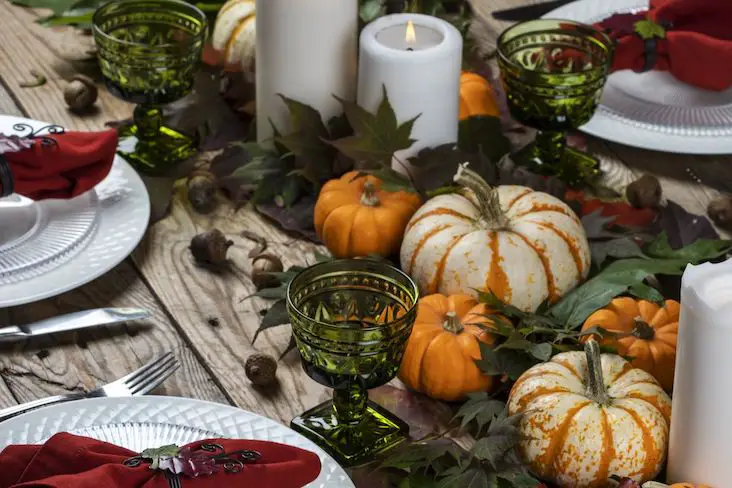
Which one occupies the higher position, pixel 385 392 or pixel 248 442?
pixel 248 442

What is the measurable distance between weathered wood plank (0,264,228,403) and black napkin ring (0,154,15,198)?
0.39 feet

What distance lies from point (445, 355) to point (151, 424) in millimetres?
273

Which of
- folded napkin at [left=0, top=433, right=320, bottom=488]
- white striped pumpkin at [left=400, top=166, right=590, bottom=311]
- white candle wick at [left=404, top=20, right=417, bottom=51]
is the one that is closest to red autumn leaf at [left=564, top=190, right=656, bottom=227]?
white striped pumpkin at [left=400, top=166, right=590, bottom=311]

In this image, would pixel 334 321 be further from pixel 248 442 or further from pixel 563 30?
pixel 563 30

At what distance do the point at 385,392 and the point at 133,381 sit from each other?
230 mm

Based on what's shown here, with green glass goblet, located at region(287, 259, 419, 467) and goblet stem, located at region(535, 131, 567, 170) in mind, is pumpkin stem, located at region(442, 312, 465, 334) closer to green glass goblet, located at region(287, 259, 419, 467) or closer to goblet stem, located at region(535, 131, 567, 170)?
green glass goblet, located at region(287, 259, 419, 467)

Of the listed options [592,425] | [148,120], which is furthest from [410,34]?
[592,425]

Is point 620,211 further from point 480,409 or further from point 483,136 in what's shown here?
point 480,409

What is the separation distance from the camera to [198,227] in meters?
1.37

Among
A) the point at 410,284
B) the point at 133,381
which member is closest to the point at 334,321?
the point at 410,284

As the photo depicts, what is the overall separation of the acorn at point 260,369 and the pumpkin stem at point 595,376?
29 centimetres

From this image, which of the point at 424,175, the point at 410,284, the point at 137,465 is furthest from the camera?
the point at 424,175

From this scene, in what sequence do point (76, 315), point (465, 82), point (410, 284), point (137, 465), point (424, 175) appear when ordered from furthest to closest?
point (465, 82)
point (424, 175)
point (76, 315)
point (410, 284)
point (137, 465)

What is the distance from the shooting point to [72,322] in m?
1.17
